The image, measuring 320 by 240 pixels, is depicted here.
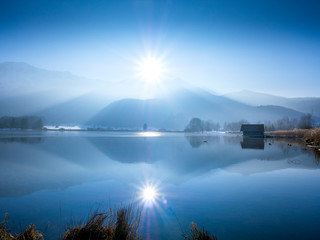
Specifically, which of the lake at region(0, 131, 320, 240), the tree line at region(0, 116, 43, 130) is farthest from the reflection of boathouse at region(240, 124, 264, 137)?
the tree line at region(0, 116, 43, 130)

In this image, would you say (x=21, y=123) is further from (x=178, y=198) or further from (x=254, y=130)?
(x=178, y=198)

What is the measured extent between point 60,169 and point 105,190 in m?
6.50

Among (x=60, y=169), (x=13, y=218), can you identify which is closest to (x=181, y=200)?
(x=13, y=218)

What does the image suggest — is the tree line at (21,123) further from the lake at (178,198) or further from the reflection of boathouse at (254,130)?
the lake at (178,198)

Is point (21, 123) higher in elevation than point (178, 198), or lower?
higher

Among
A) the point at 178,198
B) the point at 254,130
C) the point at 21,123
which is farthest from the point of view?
the point at 21,123

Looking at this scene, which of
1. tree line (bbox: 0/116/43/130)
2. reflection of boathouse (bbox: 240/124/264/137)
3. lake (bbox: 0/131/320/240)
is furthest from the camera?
tree line (bbox: 0/116/43/130)

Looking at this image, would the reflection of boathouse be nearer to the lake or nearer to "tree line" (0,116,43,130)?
the lake

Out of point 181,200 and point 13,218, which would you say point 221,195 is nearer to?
point 181,200

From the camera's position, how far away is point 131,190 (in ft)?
34.6

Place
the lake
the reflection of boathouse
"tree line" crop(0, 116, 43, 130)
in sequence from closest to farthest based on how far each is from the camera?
the lake
the reflection of boathouse
"tree line" crop(0, 116, 43, 130)

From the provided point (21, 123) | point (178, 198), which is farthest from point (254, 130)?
point (21, 123)

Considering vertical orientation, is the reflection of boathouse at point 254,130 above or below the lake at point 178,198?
above

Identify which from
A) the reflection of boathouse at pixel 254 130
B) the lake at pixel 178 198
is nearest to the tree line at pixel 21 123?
the reflection of boathouse at pixel 254 130
